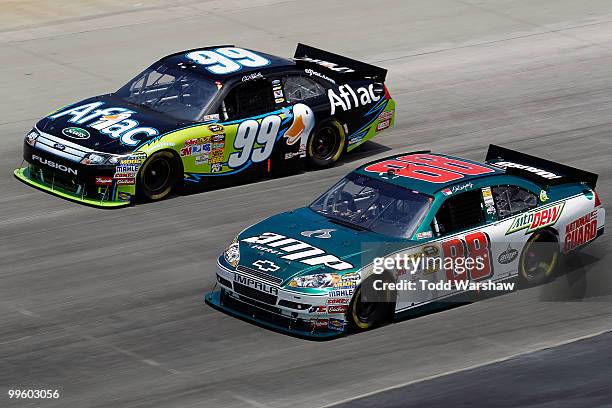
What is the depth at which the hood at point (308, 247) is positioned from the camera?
12.4 metres

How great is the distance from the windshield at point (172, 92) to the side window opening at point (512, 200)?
15.5 feet

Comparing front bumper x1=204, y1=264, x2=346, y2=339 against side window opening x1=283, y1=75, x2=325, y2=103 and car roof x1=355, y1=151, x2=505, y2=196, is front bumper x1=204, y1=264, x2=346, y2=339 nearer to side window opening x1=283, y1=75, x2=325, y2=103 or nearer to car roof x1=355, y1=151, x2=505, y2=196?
car roof x1=355, y1=151, x2=505, y2=196

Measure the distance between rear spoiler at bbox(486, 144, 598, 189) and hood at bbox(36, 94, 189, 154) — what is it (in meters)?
3.96

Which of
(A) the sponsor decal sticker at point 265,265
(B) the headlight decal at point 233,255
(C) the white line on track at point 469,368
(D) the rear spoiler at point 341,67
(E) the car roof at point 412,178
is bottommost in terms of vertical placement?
(C) the white line on track at point 469,368

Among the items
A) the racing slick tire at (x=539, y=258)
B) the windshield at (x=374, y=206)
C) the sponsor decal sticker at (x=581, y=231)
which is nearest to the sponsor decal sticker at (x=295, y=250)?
the windshield at (x=374, y=206)

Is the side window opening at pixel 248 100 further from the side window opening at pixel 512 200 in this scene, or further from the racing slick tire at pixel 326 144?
the side window opening at pixel 512 200

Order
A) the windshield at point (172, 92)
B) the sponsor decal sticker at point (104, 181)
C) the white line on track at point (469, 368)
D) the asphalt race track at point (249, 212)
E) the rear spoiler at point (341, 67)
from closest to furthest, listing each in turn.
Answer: the white line on track at point (469, 368)
the asphalt race track at point (249, 212)
the sponsor decal sticker at point (104, 181)
the windshield at point (172, 92)
the rear spoiler at point (341, 67)

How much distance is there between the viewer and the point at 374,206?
43.9 feet

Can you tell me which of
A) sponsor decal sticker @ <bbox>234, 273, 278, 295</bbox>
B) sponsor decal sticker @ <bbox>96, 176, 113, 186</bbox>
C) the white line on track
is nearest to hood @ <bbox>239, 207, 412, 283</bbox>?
sponsor decal sticker @ <bbox>234, 273, 278, 295</bbox>

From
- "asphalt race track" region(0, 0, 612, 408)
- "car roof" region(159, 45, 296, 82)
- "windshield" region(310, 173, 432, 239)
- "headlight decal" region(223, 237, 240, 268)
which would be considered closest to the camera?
"asphalt race track" region(0, 0, 612, 408)

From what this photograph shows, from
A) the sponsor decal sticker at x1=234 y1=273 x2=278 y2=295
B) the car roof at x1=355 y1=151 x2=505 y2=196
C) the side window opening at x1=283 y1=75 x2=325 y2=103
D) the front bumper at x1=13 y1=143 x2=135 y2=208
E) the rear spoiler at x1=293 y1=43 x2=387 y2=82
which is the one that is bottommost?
the front bumper at x1=13 y1=143 x2=135 y2=208

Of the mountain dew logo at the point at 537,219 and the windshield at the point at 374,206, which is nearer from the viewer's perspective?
the windshield at the point at 374,206

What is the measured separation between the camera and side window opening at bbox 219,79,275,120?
1720 centimetres

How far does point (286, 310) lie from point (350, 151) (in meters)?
6.83
